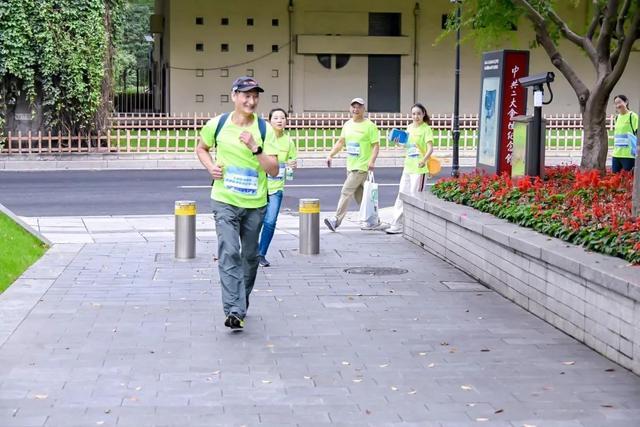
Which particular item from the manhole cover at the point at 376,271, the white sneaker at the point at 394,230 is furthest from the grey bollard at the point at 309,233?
the white sneaker at the point at 394,230

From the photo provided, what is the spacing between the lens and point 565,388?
22.1 feet

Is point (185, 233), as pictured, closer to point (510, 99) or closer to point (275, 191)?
point (275, 191)

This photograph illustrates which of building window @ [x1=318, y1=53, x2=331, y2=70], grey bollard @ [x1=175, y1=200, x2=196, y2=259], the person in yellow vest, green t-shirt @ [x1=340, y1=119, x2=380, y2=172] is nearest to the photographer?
the person in yellow vest

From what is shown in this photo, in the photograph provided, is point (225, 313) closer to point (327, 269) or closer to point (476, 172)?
point (327, 269)

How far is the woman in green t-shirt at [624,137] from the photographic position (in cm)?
1689

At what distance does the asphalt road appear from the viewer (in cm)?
1848

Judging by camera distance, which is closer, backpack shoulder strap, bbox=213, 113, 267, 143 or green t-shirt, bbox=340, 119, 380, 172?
backpack shoulder strap, bbox=213, 113, 267, 143

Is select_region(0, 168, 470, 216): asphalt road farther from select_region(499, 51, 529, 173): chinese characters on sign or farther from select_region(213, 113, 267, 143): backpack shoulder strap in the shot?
select_region(213, 113, 267, 143): backpack shoulder strap

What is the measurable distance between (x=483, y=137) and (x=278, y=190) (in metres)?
3.67

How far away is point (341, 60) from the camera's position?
39.8 m

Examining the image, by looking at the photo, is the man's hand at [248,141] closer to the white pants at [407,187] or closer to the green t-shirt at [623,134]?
the white pants at [407,187]

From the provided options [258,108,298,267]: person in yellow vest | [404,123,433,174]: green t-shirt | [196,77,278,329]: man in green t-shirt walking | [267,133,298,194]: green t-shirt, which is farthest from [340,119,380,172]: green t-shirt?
[196,77,278,329]: man in green t-shirt walking

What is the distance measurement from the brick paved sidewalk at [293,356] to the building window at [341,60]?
28.8 meters

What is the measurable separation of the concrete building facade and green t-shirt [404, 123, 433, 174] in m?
23.8
